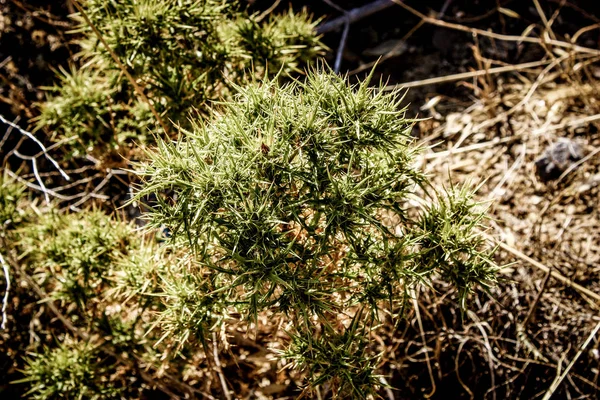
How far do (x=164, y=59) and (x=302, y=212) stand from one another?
871mm

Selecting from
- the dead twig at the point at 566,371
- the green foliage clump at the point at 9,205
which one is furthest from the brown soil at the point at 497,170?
the green foliage clump at the point at 9,205

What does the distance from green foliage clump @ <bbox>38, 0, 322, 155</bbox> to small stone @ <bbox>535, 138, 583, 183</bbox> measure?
4.49 ft

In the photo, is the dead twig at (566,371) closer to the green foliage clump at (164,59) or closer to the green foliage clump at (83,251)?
the green foliage clump at (164,59)

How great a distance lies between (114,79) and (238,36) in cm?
51

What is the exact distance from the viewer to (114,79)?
2.05m

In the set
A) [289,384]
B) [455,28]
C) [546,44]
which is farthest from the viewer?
[455,28]

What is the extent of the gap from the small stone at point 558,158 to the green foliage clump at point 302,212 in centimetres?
137

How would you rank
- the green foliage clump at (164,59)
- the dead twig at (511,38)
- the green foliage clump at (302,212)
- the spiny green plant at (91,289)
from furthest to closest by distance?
the dead twig at (511,38), the spiny green plant at (91,289), the green foliage clump at (164,59), the green foliage clump at (302,212)

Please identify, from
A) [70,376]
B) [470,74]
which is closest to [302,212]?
[70,376]

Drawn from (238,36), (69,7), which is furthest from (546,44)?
(69,7)

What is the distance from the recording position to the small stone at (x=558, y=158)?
8.84 feet

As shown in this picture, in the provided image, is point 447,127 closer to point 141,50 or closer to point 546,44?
point 546,44

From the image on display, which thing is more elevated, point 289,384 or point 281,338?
point 281,338

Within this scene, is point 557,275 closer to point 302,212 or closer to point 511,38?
point 511,38
